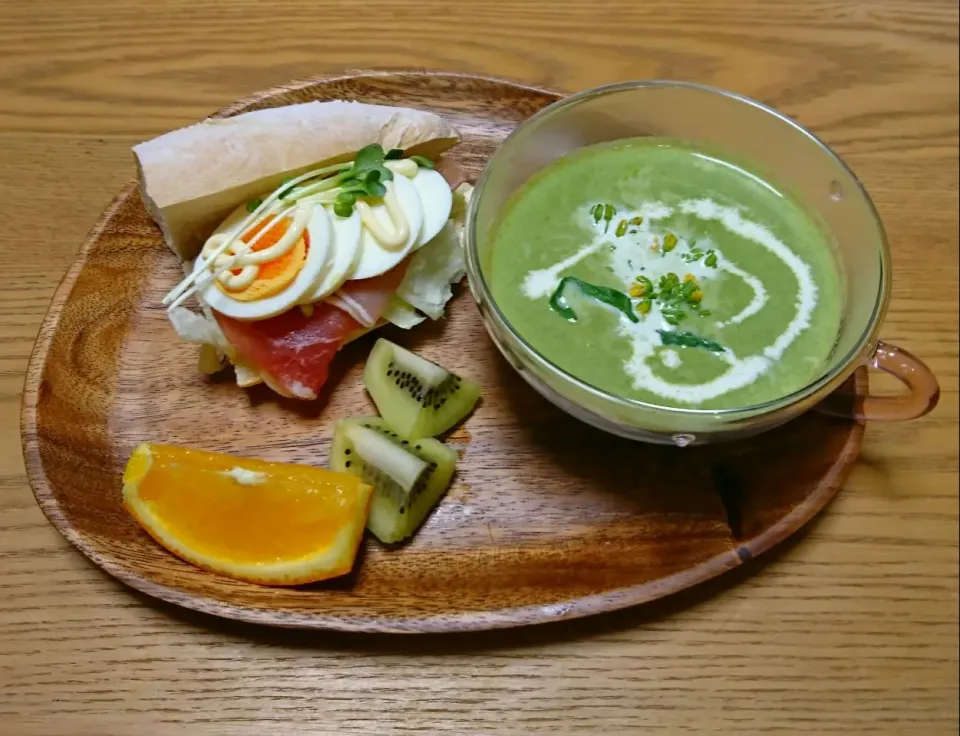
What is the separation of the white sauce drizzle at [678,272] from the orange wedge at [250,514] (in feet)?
1.68

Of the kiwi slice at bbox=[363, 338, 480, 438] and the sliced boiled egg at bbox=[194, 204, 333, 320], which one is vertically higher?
the sliced boiled egg at bbox=[194, 204, 333, 320]

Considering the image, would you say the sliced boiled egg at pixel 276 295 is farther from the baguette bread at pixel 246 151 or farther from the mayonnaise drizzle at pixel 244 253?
the baguette bread at pixel 246 151

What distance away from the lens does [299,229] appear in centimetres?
149

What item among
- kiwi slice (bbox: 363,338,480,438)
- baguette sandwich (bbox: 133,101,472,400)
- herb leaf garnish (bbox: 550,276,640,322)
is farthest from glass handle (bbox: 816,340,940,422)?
baguette sandwich (bbox: 133,101,472,400)

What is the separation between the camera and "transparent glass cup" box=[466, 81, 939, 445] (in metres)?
1.28

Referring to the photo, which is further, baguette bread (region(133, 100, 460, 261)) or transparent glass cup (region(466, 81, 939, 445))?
baguette bread (region(133, 100, 460, 261))

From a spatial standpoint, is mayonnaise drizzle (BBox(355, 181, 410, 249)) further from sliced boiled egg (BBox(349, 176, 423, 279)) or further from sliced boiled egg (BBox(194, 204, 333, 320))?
sliced boiled egg (BBox(194, 204, 333, 320))

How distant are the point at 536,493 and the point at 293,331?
Result: 53 centimetres

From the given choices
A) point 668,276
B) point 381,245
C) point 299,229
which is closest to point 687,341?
point 668,276

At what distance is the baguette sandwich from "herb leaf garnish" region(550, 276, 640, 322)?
0.86ft

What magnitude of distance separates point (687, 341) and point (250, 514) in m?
0.79

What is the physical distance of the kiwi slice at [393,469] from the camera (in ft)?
4.44

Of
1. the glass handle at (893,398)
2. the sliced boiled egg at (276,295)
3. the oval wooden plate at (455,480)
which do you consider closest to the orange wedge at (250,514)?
the oval wooden plate at (455,480)

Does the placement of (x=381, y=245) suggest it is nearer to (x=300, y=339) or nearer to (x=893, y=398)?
(x=300, y=339)
